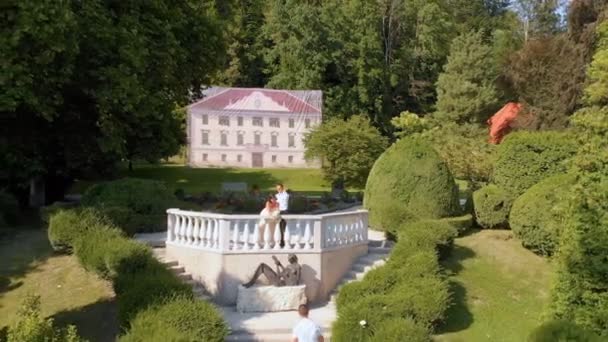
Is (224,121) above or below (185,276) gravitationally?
above

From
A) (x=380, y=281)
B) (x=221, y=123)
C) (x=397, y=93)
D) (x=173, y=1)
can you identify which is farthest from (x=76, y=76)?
(x=397, y=93)

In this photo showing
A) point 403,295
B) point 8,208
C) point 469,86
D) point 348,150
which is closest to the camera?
point 403,295

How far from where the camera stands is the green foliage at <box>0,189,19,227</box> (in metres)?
19.6

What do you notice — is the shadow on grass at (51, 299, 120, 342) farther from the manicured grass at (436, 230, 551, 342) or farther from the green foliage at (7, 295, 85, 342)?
the manicured grass at (436, 230, 551, 342)

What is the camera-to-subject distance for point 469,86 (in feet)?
156

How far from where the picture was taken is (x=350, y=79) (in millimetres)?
58375

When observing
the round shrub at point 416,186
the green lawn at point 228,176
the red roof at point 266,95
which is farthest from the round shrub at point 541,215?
the red roof at point 266,95

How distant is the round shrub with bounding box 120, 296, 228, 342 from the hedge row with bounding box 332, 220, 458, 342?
227 centimetres

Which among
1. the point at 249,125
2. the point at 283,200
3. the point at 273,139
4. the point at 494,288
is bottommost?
the point at 494,288

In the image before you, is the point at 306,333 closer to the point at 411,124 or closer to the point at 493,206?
the point at 493,206

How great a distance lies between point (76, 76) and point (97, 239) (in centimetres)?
553

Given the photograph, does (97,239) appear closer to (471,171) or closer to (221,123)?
(471,171)

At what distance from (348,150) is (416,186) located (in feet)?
69.9

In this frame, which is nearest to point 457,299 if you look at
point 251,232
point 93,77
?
point 251,232
